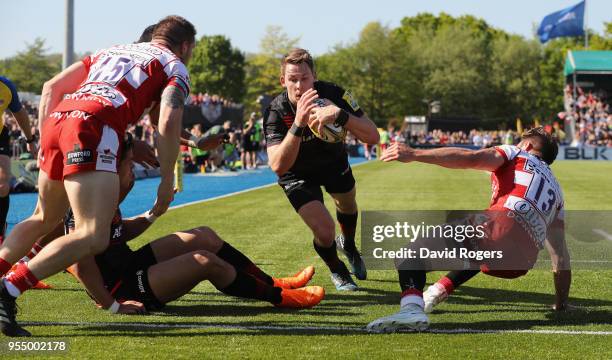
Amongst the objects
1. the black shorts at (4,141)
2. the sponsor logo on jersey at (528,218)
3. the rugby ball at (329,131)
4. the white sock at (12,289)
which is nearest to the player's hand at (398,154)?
the sponsor logo on jersey at (528,218)

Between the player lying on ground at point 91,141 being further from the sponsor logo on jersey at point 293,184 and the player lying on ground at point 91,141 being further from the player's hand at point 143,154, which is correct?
the sponsor logo on jersey at point 293,184

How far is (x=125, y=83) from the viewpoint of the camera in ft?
16.9

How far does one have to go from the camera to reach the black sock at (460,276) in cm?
581

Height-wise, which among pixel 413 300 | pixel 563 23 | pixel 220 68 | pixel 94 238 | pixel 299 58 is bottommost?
pixel 413 300

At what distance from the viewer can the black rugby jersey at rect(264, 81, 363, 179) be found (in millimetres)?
6824

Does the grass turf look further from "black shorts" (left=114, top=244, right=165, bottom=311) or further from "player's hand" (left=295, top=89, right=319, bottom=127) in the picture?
"player's hand" (left=295, top=89, right=319, bottom=127)

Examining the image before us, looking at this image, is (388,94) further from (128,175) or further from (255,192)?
(128,175)

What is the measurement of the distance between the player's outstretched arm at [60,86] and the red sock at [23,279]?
100cm

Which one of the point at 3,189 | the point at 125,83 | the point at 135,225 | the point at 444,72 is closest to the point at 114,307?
the point at 135,225

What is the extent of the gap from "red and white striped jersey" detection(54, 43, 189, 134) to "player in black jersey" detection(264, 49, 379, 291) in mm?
1202

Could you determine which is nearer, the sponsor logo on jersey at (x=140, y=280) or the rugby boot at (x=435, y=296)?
→ the sponsor logo on jersey at (x=140, y=280)

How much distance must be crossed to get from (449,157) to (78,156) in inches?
88.8

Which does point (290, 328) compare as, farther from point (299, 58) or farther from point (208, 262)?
point (299, 58)

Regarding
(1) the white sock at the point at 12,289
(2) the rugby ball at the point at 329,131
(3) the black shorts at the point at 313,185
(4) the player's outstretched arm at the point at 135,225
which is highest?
(2) the rugby ball at the point at 329,131
